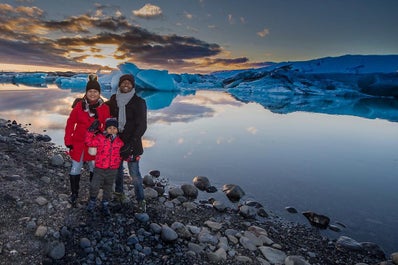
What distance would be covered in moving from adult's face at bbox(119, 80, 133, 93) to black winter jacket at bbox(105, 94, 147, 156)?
5.9 inches

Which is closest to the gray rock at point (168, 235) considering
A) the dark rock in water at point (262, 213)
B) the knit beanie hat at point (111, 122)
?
the knit beanie hat at point (111, 122)

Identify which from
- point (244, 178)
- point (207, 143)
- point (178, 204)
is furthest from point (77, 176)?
point (207, 143)

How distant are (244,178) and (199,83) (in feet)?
260

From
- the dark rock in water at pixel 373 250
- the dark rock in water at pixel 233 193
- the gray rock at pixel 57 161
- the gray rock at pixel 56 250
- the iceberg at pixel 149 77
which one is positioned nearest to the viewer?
the gray rock at pixel 56 250

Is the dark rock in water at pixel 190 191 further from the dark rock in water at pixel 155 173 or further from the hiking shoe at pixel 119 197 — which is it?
the hiking shoe at pixel 119 197

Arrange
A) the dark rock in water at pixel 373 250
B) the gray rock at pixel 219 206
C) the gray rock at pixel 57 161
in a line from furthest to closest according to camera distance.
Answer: the gray rock at pixel 57 161, the gray rock at pixel 219 206, the dark rock in water at pixel 373 250

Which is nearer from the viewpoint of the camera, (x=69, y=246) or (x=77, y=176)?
(x=69, y=246)

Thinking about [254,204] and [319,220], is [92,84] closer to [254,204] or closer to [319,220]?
[254,204]

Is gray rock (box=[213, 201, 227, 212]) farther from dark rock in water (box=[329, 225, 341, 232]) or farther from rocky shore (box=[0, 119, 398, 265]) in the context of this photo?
dark rock in water (box=[329, 225, 341, 232])

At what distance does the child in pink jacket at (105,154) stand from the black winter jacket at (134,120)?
17 cm

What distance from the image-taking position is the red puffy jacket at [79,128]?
178 inches

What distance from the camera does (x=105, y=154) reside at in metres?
4.44

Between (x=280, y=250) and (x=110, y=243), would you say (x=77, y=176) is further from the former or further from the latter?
(x=280, y=250)

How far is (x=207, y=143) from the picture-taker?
40.7 feet
